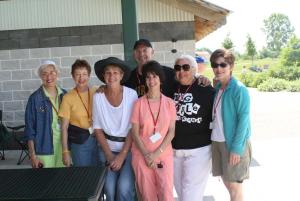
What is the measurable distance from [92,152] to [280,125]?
9076 millimetres

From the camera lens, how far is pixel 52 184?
6.86 ft

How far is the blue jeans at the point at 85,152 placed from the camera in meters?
3.39

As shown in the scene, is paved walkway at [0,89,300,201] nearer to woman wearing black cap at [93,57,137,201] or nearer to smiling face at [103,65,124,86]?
woman wearing black cap at [93,57,137,201]


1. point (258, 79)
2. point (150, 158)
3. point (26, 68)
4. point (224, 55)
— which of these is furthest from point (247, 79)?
point (150, 158)

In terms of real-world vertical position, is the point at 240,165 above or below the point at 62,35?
below

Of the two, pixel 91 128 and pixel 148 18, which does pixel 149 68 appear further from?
pixel 148 18

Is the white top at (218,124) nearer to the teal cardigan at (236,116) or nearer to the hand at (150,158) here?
the teal cardigan at (236,116)

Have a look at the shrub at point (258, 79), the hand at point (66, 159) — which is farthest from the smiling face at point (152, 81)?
the shrub at point (258, 79)

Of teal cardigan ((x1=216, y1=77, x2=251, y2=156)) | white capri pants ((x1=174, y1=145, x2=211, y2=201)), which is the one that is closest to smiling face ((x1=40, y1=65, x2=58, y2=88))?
white capri pants ((x1=174, y1=145, x2=211, y2=201))

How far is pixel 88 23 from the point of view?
800 cm

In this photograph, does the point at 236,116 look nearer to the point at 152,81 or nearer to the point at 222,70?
the point at 222,70

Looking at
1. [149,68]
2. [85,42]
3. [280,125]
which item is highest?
[85,42]

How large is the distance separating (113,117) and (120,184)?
543 mm

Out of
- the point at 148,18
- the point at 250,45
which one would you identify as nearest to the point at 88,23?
the point at 148,18
